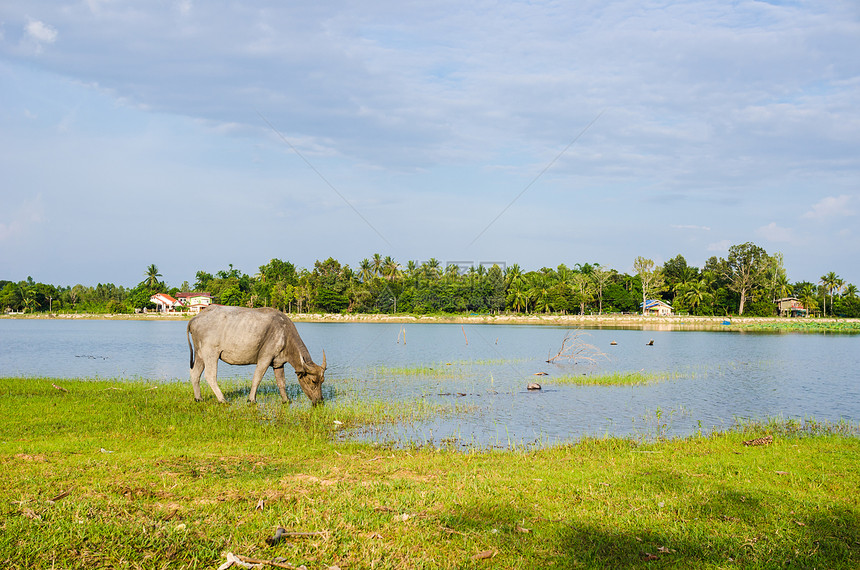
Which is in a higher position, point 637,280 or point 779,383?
point 637,280

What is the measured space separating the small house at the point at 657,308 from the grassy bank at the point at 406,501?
99.0m

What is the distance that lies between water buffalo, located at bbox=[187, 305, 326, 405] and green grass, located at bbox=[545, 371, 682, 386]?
1124 cm

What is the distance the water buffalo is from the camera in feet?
51.0

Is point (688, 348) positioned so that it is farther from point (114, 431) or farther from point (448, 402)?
point (114, 431)

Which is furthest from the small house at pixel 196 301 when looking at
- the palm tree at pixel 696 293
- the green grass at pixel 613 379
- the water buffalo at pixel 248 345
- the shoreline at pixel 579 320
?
the water buffalo at pixel 248 345

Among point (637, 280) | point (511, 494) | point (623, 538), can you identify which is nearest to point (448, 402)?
point (511, 494)

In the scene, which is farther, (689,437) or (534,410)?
(534,410)

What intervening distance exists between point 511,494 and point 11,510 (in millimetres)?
5892

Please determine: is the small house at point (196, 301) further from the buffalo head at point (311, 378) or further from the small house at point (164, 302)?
the buffalo head at point (311, 378)

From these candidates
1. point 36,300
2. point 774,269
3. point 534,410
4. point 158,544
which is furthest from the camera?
point 36,300

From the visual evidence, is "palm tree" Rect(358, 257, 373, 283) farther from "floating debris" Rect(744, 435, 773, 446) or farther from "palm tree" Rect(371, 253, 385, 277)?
"floating debris" Rect(744, 435, 773, 446)

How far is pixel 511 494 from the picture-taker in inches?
297

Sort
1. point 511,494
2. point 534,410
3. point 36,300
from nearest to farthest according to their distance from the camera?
1. point 511,494
2. point 534,410
3. point 36,300

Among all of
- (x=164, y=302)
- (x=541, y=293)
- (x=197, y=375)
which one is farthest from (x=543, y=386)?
(x=164, y=302)
